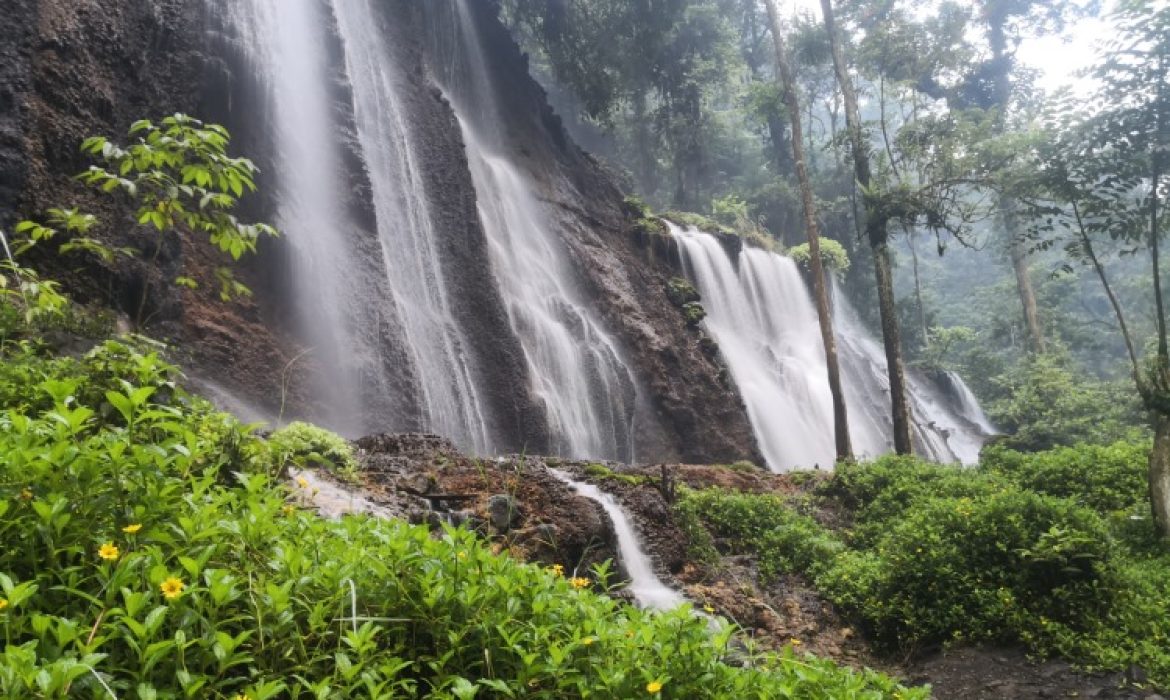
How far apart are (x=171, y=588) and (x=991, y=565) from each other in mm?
7193

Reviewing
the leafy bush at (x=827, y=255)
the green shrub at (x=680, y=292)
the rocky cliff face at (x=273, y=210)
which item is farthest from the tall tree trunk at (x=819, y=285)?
the leafy bush at (x=827, y=255)

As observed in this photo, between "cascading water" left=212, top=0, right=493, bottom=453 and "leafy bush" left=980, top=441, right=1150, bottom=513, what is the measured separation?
8.61 m

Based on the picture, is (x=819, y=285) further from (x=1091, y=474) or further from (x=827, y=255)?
(x=827, y=255)

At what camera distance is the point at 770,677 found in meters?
2.41

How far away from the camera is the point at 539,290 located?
16.0m

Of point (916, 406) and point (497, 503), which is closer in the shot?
point (497, 503)

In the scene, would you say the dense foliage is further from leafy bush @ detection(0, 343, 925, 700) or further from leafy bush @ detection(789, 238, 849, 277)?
leafy bush @ detection(789, 238, 849, 277)

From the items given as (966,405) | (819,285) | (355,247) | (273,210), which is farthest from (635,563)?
(966,405)

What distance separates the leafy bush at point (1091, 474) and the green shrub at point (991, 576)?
313 cm

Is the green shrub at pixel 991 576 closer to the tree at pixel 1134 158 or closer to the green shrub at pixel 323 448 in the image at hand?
the tree at pixel 1134 158

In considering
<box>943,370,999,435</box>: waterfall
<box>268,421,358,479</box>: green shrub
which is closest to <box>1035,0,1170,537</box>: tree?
<box>268,421,358,479</box>: green shrub

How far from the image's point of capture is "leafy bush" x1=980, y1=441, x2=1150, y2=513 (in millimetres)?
9461

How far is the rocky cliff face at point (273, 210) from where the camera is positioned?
25.0 feet

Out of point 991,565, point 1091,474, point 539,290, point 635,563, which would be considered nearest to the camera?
point 991,565
